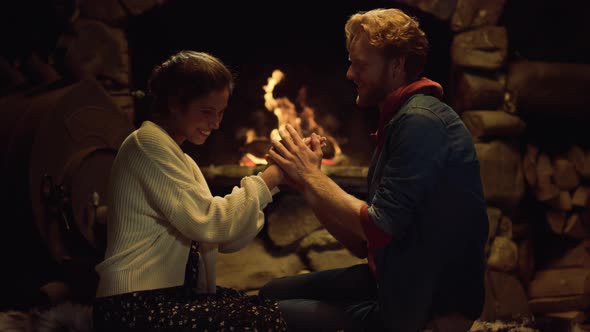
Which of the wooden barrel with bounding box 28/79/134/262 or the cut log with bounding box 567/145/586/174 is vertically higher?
the wooden barrel with bounding box 28/79/134/262

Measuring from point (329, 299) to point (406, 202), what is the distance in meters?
0.45

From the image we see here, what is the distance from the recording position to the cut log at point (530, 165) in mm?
3197

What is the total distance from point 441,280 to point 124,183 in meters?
0.80

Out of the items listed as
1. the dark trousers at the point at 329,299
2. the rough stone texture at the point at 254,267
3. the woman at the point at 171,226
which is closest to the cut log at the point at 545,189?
the rough stone texture at the point at 254,267

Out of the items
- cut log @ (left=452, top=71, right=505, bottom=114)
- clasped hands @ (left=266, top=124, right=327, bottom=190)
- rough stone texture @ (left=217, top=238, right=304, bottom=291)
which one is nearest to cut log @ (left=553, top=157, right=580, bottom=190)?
cut log @ (left=452, top=71, right=505, bottom=114)

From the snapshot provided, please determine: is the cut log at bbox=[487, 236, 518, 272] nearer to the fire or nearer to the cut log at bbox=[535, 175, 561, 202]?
the cut log at bbox=[535, 175, 561, 202]

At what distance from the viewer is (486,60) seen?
10.2ft

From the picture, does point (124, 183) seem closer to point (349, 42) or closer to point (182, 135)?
point (182, 135)

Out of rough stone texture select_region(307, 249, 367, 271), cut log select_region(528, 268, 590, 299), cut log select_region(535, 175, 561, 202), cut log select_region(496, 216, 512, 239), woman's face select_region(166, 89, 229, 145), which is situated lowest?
cut log select_region(528, 268, 590, 299)

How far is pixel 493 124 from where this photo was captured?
306cm

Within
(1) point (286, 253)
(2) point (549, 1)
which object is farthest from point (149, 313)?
(2) point (549, 1)

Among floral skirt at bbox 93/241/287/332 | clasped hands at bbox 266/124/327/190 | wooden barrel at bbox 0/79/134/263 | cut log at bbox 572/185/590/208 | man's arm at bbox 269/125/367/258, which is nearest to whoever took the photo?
floral skirt at bbox 93/241/287/332

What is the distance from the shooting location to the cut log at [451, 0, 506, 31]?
10.2 feet

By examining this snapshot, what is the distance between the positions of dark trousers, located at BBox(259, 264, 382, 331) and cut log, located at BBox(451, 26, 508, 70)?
5.78ft
